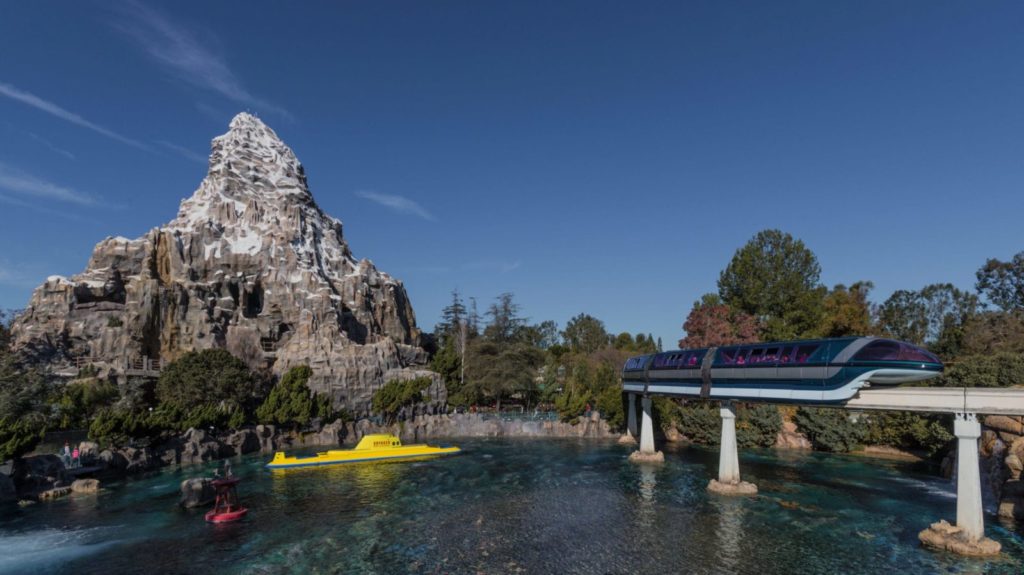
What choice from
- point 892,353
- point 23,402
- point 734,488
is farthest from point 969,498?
point 23,402

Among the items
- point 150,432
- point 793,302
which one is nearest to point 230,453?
point 150,432

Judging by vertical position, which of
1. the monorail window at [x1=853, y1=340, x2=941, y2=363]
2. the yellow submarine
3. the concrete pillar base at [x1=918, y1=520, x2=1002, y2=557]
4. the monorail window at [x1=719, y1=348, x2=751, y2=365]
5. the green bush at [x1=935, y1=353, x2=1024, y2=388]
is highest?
the monorail window at [x1=853, y1=340, x2=941, y2=363]

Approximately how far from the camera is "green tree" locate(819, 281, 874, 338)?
69.4 metres

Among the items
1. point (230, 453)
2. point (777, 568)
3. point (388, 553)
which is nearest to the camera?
→ point (777, 568)

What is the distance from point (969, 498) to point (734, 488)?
44.4 ft

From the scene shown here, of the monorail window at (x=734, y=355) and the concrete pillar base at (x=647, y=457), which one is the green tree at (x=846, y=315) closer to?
the concrete pillar base at (x=647, y=457)

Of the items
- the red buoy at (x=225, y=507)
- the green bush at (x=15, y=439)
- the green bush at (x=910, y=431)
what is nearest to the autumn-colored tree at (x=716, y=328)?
the green bush at (x=910, y=431)

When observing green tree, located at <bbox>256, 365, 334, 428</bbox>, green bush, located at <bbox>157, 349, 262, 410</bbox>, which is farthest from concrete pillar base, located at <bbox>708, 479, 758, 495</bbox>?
green bush, located at <bbox>157, 349, 262, 410</bbox>

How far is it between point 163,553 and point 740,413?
5267 centimetres

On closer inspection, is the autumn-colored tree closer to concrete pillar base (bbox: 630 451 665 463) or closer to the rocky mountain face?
concrete pillar base (bbox: 630 451 665 463)

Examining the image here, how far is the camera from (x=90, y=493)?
38.0m

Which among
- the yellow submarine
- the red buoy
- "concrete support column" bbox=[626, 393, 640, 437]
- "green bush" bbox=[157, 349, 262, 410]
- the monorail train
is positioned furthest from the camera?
"green bush" bbox=[157, 349, 262, 410]

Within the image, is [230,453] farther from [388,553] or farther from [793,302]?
[793,302]

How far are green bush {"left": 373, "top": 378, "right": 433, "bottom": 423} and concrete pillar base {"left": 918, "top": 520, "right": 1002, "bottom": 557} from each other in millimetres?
57099
